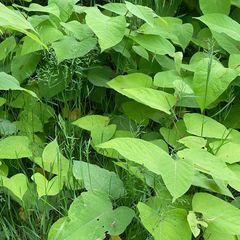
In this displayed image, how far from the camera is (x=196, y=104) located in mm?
1745

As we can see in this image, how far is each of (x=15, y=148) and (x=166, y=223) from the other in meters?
0.52

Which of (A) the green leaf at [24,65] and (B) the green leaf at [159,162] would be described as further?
(A) the green leaf at [24,65]

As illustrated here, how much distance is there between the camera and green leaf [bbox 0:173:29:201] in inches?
55.7

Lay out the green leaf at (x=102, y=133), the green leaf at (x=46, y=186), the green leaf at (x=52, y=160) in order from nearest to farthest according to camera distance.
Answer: the green leaf at (x=46, y=186)
the green leaf at (x=52, y=160)
the green leaf at (x=102, y=133)

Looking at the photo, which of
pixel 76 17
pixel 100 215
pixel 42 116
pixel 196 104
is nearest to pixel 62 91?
pixel 42 116

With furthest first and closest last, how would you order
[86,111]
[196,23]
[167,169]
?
[196,23] < [86,111] < [167,169]

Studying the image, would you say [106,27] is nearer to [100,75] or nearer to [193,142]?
[100,75]

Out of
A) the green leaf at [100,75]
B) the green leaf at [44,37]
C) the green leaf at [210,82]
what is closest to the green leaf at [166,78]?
the green leaf at [210,82]

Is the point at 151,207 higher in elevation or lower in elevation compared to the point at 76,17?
lower

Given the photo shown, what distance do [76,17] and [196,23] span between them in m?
0.51

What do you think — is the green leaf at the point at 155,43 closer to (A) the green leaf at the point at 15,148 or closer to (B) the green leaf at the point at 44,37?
(B) the green leaf at the point at 44,37

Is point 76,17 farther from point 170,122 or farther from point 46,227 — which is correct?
point 46,227

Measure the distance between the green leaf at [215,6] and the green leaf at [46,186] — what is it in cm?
90

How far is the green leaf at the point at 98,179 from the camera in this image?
1441 mm
